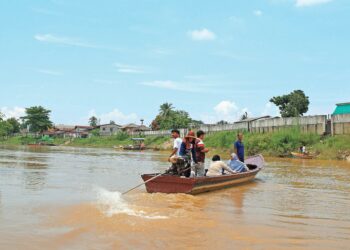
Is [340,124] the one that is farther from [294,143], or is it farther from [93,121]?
[93,121]

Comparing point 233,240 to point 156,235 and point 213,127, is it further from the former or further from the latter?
point 213,127

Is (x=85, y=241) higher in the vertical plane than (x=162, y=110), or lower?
lower

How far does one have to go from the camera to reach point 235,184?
12070mm

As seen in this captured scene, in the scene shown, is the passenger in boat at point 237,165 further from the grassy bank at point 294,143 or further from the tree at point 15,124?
the tree at point 15,124

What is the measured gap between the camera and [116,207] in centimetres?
763

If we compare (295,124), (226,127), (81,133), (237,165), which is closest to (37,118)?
(81,133)

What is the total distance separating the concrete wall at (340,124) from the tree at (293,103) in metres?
20.2

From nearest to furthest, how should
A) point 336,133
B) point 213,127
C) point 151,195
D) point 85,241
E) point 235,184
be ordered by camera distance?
1. point 85,241
2. point 151,195
3. point 235,184
4. point 336,133
5. point 213,127

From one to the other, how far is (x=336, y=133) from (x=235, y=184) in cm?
1848

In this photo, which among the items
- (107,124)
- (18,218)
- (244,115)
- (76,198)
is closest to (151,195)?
(76,198)

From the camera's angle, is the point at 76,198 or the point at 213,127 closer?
the point at 76,198

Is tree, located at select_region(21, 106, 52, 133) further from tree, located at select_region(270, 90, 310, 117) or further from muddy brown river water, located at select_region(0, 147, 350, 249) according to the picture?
muddy brown river water, located at select_region(0, 147, 350, 249)

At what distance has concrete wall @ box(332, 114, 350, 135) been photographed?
27156 mm

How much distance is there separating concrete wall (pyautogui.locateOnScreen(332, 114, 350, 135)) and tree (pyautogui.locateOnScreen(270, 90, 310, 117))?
20.2 metres
